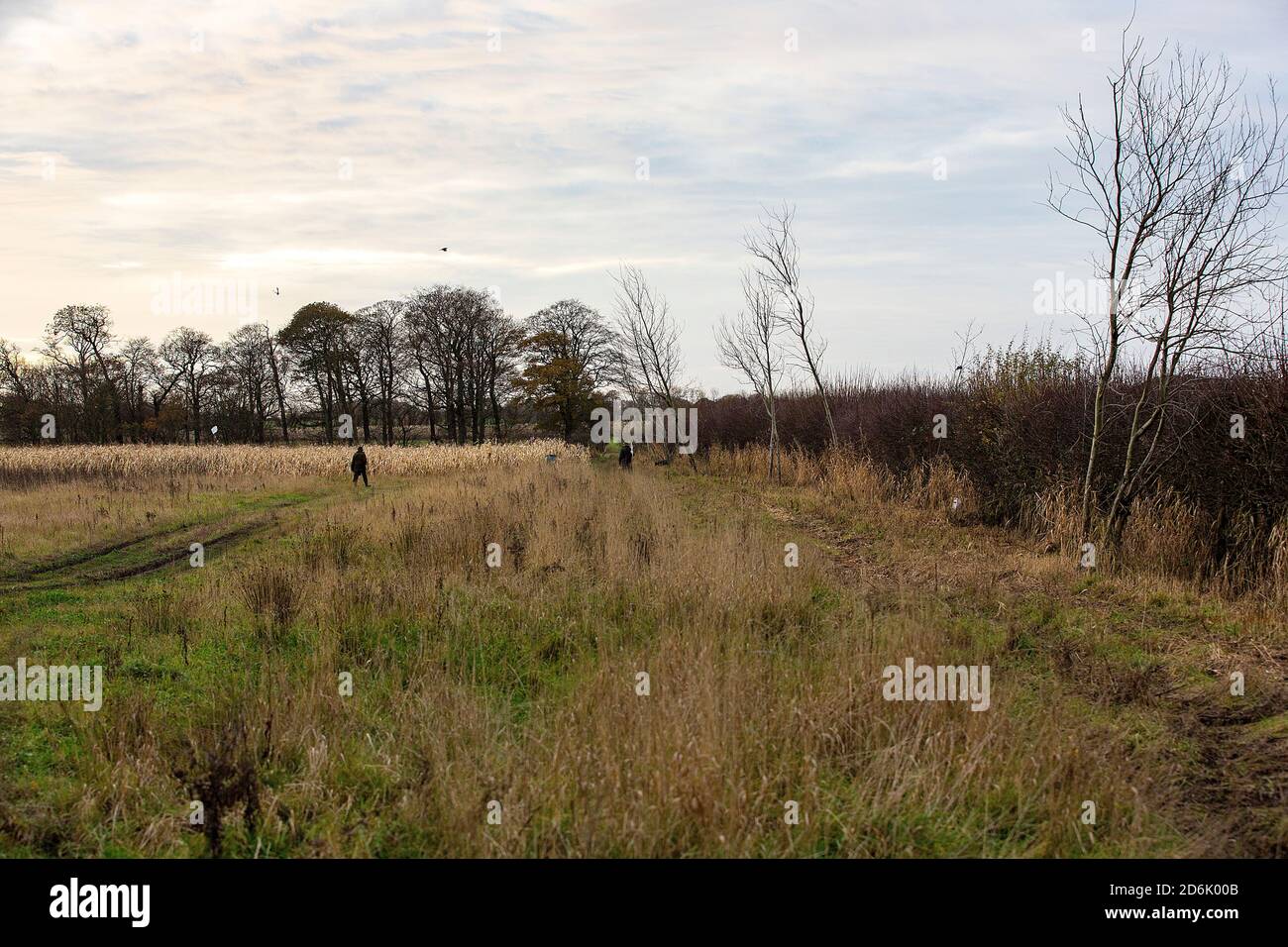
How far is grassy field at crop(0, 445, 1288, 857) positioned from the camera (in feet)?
12.1

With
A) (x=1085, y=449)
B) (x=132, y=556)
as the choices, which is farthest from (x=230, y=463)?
(x=1085, y=449)

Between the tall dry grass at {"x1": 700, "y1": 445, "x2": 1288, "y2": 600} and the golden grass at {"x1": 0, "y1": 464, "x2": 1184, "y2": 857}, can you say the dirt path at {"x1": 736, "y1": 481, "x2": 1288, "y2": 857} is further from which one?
the tall dry grass at {"x1": 700, "y1": 445, "x2": 1288, "y2": 600}

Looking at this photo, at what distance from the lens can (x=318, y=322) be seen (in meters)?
54.5

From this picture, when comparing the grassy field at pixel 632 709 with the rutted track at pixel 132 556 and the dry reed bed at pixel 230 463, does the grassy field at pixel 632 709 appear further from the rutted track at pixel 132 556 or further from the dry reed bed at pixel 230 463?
the dry reed bed at pixel 230 463

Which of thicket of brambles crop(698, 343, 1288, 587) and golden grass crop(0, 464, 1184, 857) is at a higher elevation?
thicket of brambles crop(698, 343, 1288, 587)

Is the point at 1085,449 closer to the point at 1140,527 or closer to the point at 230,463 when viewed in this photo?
the point at 1140,527

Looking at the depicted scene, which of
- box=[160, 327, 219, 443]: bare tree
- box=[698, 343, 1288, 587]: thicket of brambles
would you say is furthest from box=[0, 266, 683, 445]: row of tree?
box=[698, 343, 1288, 587]: thicket of brambles

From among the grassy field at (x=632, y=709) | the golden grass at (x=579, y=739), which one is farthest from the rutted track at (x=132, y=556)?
the golden grass at (x=579, y=739)

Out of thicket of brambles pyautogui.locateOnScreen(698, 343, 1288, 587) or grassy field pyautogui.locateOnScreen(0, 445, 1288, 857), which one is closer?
grassy field pyautogui.locateOnScreen(0, 445, 1288, 857)

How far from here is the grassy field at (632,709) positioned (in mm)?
3676

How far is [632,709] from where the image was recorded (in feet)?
14.7
